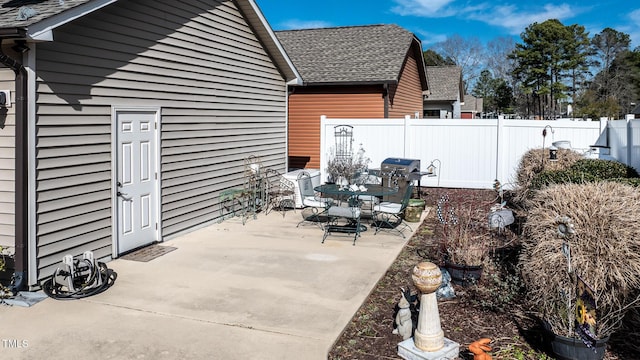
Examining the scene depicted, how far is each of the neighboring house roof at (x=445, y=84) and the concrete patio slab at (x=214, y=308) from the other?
26036 millimetres

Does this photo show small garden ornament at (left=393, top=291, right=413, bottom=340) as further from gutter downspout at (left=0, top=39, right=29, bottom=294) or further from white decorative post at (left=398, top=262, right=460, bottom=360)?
gutter downspout at (left=0, top=39, right=29, bottom=294)

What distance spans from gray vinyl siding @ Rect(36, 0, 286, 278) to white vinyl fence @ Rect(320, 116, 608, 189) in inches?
130

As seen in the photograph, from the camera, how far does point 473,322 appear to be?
5113 millimetres

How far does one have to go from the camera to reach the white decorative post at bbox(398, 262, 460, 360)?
13.9 feet

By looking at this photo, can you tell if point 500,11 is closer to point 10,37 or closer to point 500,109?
point 500,109

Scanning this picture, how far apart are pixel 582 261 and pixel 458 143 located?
9455mm

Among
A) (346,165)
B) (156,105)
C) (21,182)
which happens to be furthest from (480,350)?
(346,165)

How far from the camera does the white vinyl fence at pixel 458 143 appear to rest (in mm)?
13508

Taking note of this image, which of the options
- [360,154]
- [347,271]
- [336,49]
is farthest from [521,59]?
[347,271]

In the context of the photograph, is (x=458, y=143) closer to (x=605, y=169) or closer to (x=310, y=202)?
(x=605, y=169)

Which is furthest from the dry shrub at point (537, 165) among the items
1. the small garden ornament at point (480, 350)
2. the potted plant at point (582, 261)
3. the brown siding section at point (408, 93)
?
the brown siding section at point (408, 93)

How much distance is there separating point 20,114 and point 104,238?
2.06 metres

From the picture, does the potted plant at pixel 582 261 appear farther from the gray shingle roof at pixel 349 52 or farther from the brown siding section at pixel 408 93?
the brown siding section at pixel 408 93

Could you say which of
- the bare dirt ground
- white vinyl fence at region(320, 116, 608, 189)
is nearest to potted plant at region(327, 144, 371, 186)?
white vinyl fence at region(320, 116, 608, 189)
